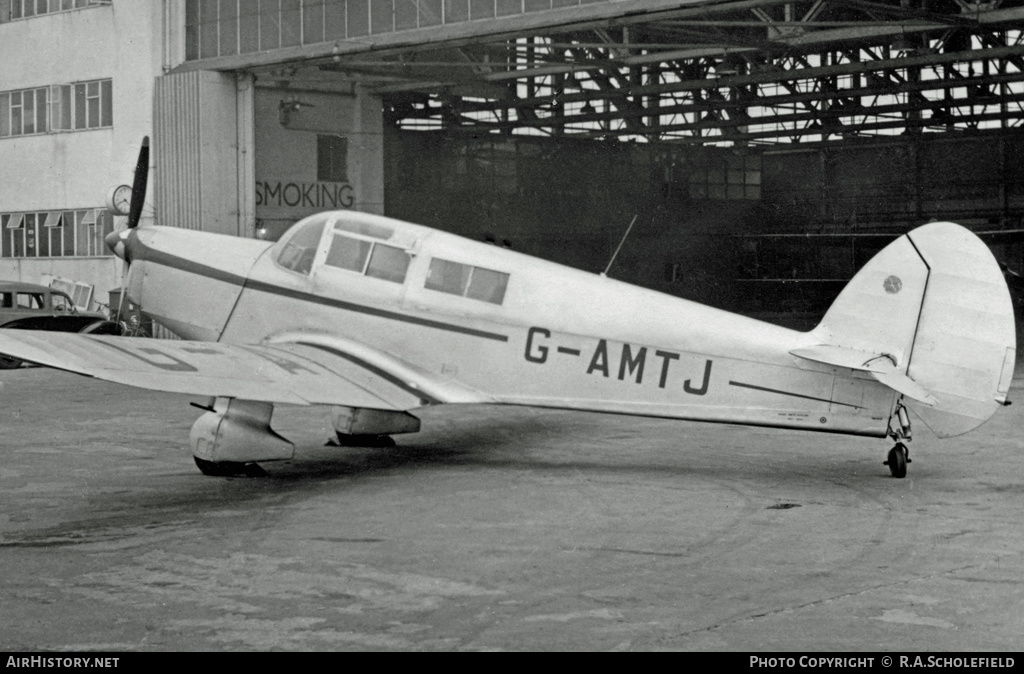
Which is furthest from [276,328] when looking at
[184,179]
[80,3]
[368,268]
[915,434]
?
[80,3]

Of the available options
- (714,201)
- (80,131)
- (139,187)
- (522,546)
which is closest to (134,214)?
(139,187)

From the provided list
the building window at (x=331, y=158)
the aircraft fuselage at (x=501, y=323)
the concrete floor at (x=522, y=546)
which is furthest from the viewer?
the building window at (x=331, y=158)

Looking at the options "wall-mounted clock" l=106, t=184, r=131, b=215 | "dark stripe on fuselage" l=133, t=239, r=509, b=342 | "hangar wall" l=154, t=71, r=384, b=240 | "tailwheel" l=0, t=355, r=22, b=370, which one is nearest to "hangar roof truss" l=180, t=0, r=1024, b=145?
"hangar wall" l=154, t=71, r=384, b=240

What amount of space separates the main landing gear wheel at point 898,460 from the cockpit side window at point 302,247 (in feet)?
18.0

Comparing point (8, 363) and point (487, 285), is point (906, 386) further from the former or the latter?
point (8, 363)

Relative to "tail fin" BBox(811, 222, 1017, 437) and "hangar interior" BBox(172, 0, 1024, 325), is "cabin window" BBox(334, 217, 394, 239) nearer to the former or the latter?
"tail fin" BBox(811, 222, 1017, 437)

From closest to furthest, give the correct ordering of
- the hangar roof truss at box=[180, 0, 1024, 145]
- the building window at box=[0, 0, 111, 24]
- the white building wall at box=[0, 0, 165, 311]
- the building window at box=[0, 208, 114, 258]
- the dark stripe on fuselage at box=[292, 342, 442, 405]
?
1. the dark stripe on fuselage at box=[292, 342, 442, 405]
2. the hangar roof truss at box=[180, 0, 1024, 145]
3. the white building wall at box=[0, 0, 165, 311]
4. the building window at box=[0, 0, 111, 24]
5. the building window at box=[0, 208, 114, 258]

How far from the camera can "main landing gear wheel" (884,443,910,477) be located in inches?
402

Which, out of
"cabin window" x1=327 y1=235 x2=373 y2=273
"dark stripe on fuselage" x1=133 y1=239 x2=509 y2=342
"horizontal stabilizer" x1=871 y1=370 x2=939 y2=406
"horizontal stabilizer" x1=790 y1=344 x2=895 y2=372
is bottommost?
"horizontal stabilizer" x1=871 y1=370 x2=939 y2=406

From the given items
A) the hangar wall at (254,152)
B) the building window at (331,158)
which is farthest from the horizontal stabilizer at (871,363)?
the building window at (331,158)

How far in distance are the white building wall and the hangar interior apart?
282 centimetres

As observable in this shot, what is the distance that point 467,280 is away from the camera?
11.1 meters

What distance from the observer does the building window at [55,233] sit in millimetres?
31234

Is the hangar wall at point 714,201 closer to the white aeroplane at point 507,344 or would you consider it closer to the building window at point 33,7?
the building window at point 33,7
